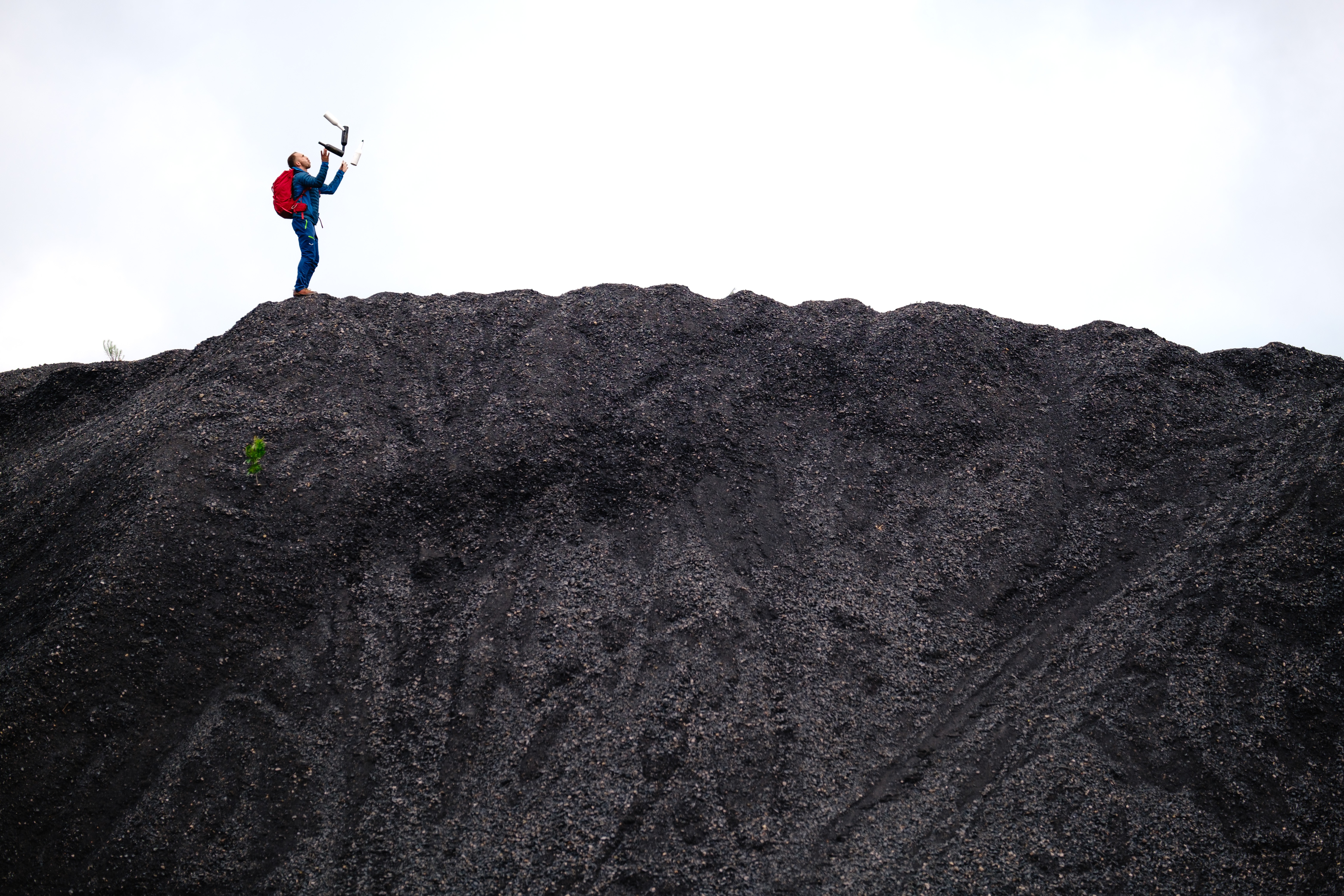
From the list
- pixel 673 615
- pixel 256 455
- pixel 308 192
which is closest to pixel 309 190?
pixel 308 192

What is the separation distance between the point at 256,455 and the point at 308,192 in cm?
368

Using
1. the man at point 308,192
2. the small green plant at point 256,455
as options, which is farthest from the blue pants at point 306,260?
the small green plant at point 256,455

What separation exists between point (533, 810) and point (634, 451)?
3624mm

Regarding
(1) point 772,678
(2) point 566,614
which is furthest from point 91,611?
(1) point 772,678

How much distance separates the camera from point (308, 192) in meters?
9.12

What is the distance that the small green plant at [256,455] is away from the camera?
7246mm

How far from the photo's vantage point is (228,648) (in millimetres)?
6227

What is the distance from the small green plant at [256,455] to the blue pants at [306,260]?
114 inches

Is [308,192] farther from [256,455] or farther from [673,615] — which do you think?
[673,615]

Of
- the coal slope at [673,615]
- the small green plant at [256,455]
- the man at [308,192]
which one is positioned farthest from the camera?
the man at [308,192]

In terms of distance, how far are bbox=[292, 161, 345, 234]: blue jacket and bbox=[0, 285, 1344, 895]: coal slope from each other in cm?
93

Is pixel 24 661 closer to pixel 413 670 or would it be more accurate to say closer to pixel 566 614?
pixel 413 670

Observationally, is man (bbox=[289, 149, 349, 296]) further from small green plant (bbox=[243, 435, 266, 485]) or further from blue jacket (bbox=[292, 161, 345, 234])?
small green plant (bbox=[243, 435, 266, 485])

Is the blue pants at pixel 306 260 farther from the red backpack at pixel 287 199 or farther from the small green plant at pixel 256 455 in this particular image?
the small green plant at pixel 256 455
